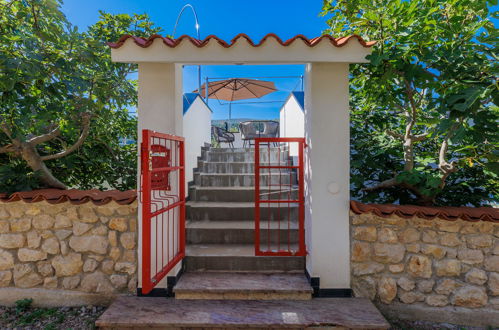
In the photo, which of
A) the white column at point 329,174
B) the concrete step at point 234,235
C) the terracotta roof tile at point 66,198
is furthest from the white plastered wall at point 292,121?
the terracotta roof tile at point 66,198

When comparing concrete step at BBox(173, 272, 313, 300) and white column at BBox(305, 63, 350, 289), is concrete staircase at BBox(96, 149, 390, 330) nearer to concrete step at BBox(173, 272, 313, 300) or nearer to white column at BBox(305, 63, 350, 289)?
concrete step at BBox(173, 272, 313, 300)

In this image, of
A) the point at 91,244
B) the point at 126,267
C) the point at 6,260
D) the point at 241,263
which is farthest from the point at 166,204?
the point at 6,260

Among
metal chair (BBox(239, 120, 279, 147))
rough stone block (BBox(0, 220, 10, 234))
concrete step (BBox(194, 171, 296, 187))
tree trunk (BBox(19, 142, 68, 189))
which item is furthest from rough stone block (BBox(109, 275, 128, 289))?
metal chair (BBox(239, 120, 279, 147))

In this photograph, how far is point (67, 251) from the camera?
2.80m

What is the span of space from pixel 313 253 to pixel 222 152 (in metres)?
3.01

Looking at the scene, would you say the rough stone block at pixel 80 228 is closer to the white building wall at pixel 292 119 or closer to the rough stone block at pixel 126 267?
the rough stone block at pixel 126 267

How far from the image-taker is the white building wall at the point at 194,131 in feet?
13.1

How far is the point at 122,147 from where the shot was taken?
4375mm

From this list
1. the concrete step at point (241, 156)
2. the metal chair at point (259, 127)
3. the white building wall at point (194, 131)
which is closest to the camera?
the white building wall at point (194, 131)

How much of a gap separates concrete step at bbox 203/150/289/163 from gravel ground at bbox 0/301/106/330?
10.2 ft

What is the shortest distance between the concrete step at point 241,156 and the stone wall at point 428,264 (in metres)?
2.55

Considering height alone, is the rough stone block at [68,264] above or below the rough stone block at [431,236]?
below

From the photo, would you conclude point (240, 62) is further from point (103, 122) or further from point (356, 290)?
point (356, 290)

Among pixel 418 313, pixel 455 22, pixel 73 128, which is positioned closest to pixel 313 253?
pixel 418 313
